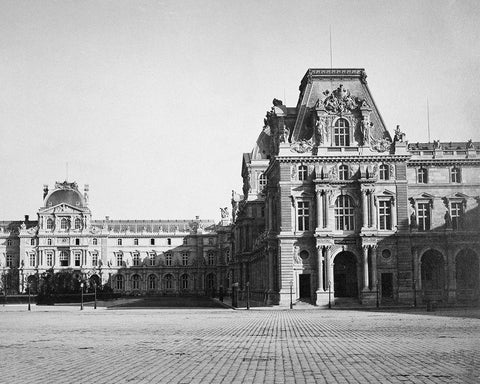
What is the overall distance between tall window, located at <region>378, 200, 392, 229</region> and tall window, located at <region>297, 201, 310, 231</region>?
6.34 meters

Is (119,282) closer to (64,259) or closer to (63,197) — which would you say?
(64,259)

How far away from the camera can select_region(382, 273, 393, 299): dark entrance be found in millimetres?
65062

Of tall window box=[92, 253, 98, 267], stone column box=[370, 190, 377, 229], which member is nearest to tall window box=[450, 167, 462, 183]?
stone column box=[370, 190, 377, 229]

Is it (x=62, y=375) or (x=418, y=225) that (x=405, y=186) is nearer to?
(x=418, y=225)

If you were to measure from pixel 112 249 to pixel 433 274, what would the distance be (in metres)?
98.4

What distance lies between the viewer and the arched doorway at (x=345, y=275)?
66500mm

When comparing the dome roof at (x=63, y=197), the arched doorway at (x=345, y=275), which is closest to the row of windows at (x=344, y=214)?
the arched doorway at (x=345, y=275)

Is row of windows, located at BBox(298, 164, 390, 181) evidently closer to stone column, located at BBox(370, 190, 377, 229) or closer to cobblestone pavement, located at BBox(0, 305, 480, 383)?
stone column, located at BBox(370, 190, 377, 229)

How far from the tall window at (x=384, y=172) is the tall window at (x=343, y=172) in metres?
2.99

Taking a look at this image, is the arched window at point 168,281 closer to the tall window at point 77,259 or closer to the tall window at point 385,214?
the tall window at point 77,259

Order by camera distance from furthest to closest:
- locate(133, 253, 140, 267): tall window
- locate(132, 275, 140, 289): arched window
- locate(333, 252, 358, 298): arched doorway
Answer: locate(133, 253, 140, 267): tall window
locate(132, 275, 140, 289): arched window
locate(333, 252, 358, 298): arched doorway

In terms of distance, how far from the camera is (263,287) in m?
80.8

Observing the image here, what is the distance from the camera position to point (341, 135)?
6725cm

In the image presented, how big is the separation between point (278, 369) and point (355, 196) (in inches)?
1926
